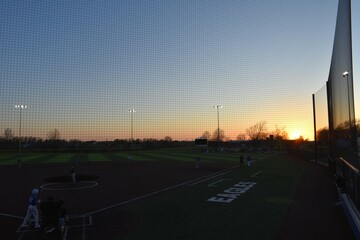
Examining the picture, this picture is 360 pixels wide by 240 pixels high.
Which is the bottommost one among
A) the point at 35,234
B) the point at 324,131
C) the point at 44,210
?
the point at 35,234

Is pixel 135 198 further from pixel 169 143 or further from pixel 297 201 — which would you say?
pixel 169 143

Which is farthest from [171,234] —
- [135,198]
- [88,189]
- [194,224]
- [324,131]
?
[324,131]

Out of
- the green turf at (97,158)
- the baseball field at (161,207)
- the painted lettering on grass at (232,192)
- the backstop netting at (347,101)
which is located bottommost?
the baseball field at (161,207)

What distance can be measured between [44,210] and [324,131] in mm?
24015

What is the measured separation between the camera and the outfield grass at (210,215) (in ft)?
29.6

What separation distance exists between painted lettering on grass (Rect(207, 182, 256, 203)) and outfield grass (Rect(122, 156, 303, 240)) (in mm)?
284

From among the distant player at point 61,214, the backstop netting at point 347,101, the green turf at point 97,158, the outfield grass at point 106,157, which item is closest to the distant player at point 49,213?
the distant player at point 61,214

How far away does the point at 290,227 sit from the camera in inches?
378

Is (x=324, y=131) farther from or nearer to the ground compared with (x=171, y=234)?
farther from the ground

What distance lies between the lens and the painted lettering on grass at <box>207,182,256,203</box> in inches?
553

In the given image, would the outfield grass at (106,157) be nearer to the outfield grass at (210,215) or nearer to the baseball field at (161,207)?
the baseball field at (161,207)

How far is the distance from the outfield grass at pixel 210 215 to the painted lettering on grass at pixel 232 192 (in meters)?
0.28

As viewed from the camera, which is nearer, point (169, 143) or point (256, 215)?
point (256, 215)

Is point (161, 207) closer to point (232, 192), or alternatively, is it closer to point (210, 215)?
point (210, 215)
